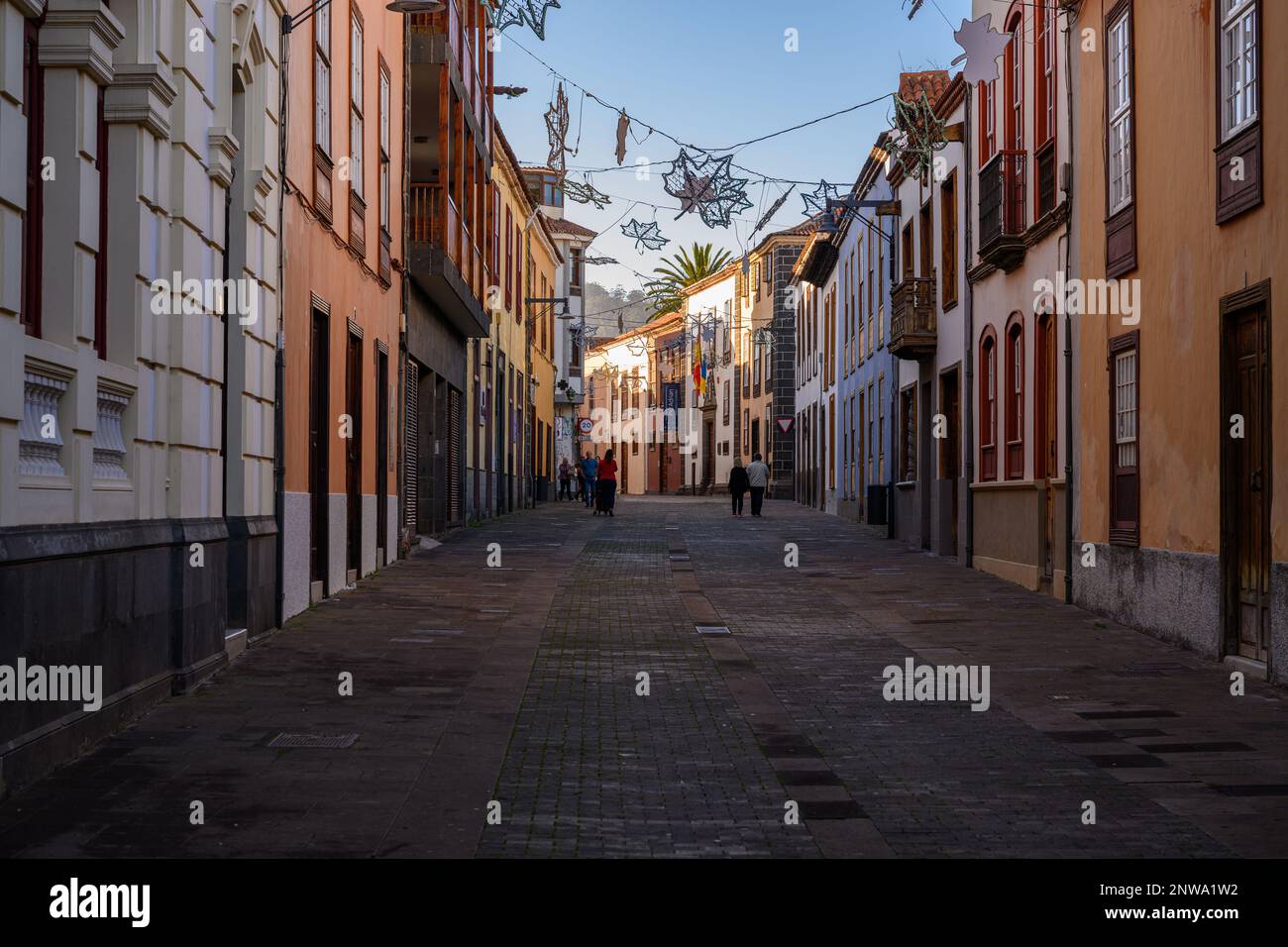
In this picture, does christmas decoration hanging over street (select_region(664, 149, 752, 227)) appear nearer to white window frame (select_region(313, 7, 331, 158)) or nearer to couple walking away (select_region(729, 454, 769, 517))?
white window frame (select_region(313, 7, 331, 158))

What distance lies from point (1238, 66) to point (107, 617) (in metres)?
9.08

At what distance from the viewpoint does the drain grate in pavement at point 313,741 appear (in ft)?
25.2

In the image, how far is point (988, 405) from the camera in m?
21.3

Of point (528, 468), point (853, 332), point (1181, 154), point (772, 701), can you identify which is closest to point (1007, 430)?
point (1181, 154)

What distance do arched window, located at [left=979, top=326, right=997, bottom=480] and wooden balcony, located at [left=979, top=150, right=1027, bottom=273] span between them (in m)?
1.81

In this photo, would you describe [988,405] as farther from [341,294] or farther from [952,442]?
[341,294]

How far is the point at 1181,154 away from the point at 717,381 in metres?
61.8

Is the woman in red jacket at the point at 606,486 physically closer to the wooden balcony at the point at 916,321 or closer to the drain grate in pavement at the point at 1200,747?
the wooden balcony at the point at 916,321

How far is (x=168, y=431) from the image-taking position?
924cm

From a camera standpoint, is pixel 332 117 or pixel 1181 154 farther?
pixel 332 117

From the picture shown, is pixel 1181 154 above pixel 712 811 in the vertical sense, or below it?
above
